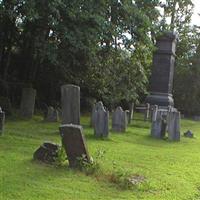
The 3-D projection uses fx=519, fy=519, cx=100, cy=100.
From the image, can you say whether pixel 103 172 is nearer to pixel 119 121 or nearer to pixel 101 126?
pixel 101 126

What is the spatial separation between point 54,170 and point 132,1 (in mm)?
12262

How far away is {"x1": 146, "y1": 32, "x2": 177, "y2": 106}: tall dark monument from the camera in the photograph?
27.8m

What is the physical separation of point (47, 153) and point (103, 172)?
1.09 metres

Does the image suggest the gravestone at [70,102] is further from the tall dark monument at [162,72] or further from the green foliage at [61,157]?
the tall dark monument at [162,72]

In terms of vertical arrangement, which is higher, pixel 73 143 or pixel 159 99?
pixel 159 99

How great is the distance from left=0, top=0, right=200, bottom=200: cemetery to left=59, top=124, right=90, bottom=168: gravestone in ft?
0.06

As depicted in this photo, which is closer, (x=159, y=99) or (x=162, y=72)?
(x=159, y=99)

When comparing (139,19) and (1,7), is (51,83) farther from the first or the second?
(1,7)

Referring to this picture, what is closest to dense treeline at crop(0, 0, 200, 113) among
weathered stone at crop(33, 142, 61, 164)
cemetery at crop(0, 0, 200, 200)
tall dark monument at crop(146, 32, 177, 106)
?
cemetery at crop(0, 0, 200, 200)

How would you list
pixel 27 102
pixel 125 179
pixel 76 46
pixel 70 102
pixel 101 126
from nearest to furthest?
1. pixel 125 179
2. pixel 70 102
3. pixel 101 126
4. pixel 76 46
5. pixel 27 102

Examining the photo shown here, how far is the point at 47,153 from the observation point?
358 inches

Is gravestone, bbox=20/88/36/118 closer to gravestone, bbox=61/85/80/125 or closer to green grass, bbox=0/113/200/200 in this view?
green grass, bbox=0/113/200/200

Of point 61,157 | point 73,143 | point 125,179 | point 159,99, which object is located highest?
point 159,99

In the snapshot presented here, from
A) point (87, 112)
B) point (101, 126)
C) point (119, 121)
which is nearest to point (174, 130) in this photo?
point (119, 121)
